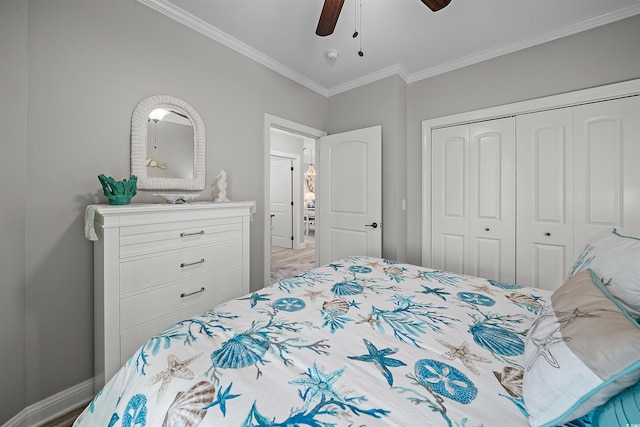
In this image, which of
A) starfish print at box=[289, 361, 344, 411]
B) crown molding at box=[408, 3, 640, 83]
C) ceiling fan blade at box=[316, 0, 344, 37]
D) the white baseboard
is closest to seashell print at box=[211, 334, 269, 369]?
starfish print at box=[289, 361, 344, 411]

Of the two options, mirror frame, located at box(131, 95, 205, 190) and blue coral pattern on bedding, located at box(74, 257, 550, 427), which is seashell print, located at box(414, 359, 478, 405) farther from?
mirror frame, located at box(131, 95, 205, 190)

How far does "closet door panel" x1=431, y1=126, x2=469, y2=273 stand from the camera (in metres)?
2.80

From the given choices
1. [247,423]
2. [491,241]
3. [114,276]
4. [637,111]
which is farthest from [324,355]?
[637,111]

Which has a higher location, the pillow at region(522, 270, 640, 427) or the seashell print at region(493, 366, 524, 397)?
the pillow at region(522, 270, 640, 427)

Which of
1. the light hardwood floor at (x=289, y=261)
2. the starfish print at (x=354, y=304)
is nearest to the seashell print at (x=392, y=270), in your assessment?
the starfish print at (x=354, y=304)

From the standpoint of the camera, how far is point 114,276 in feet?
4.68

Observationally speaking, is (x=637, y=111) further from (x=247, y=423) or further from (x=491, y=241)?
(x=247, y=423)

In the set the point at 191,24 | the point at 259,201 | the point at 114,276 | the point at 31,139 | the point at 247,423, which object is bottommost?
the point at 247,423

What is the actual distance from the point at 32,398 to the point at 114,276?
2.79 ft

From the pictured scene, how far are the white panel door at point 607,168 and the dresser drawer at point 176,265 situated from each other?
2.82 meters

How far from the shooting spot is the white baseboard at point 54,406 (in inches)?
56.9

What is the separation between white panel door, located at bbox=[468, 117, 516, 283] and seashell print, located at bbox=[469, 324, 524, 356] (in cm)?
188

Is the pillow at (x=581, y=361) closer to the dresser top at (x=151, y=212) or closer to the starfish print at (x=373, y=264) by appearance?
the starfish print at (x=373, y=264)

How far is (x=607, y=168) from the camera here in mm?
2119
